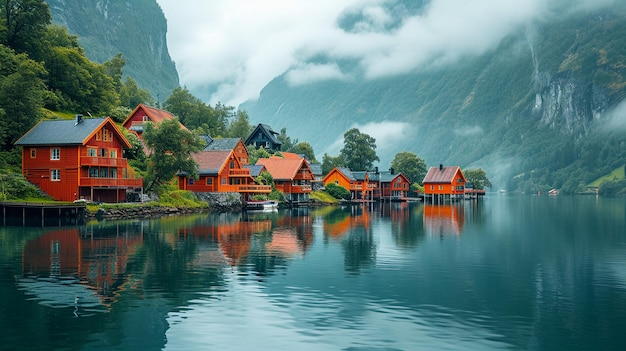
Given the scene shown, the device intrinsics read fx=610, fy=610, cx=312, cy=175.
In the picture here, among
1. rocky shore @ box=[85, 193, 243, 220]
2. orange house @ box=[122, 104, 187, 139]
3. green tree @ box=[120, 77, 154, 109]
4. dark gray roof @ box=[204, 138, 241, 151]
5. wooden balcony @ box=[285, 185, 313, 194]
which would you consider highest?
green tree @ box=[120, 77, 154, 109]

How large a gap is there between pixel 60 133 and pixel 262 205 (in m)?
41.6

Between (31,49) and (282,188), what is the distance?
56069 mm

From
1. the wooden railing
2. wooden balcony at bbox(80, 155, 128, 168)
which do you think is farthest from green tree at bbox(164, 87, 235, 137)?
wooden balcony at bbox(80, 155, 128, 168)

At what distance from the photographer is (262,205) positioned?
113562 millimetres

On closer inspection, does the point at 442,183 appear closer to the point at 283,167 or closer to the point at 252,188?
the point at 283,167

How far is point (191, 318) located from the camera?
26.1 m

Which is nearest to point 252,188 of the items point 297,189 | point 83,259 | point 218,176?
point 218,176

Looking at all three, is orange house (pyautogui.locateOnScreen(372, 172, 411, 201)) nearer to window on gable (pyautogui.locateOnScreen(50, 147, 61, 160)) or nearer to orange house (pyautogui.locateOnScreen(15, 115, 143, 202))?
orange house (pyautogui.locateOnScreen(15, 115, 143, 202))

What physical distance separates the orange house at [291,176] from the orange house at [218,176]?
18.2 m

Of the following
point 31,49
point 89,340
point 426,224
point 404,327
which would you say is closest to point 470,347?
point 404,327

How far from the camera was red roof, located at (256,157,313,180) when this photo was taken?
13312 centimetres

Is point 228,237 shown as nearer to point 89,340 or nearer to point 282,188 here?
point 89,340

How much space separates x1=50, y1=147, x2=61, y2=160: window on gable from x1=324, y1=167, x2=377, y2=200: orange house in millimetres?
88419

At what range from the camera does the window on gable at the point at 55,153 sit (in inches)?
3174
